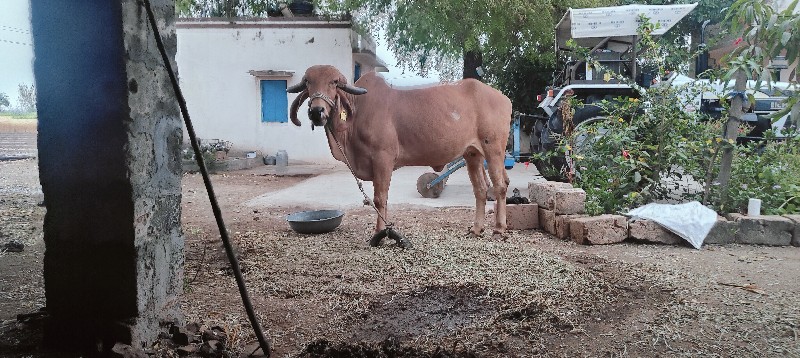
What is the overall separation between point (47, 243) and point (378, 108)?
321 cm

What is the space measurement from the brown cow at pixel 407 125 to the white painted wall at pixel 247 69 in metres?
7.64

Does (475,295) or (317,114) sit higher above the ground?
(317,114)

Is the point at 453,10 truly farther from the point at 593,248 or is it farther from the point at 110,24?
the point at 110,24

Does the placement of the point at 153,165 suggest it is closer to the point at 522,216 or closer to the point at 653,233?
the point at 522,216

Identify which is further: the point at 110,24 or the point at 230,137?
the point at 230,137

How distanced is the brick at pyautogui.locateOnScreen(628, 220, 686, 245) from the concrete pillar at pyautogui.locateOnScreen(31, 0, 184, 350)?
4.22 metres

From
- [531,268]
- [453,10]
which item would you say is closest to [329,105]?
[531,268]

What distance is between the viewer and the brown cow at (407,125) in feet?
16.1

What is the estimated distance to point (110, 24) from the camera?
88.0 inches

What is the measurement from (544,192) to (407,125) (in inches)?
67.0

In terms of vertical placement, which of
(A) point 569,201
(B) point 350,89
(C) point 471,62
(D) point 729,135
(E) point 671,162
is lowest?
(A) point 569,201

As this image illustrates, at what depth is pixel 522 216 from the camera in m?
5.83

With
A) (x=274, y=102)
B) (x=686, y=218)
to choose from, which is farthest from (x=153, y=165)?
(x=274, y=102)

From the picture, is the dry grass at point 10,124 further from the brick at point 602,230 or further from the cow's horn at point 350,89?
the brick at point 602,230
